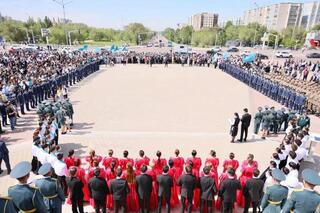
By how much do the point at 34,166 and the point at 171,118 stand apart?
7.77 metres

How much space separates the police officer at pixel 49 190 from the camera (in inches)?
185

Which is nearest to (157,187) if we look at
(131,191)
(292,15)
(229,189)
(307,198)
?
(131,191)

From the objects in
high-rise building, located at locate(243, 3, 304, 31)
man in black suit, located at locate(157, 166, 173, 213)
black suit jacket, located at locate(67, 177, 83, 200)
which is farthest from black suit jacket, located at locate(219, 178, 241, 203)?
high-rise building, located at locate(243, 3, 304, 31)

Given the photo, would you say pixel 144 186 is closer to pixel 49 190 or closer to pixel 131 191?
pixel 131 191

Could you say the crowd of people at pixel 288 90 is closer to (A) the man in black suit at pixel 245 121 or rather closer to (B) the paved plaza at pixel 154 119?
A: (B) the paved plaza at pixel 154 119

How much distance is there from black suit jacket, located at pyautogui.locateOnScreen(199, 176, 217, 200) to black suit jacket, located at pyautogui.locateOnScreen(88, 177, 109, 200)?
212 centimetres

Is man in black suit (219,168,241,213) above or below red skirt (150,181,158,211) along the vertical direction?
above

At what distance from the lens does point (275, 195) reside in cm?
469

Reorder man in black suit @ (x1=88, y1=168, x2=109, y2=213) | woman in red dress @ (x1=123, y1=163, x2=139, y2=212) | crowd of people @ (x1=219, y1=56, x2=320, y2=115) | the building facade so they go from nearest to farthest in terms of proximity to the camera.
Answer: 1. man in black suit @ (x1=88, y1=168, x2=109, y2=213)
2. woman in red dress @ (x1=123, y1=163, x2=139, y2=212)
3. crowd of people @ (x1=219, y1=56, x2=320, y2=115)
4. the building facade

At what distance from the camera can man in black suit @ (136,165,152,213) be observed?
549 cm

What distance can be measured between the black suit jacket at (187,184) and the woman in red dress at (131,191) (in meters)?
1.16

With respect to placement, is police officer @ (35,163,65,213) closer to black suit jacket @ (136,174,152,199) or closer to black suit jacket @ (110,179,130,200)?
black suit jacket @ (110,179,130,200)

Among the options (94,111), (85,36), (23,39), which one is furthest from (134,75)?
(85,36)

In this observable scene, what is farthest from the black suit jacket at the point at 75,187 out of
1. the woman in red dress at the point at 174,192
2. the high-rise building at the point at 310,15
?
the high-rise building at the point at 310,15
